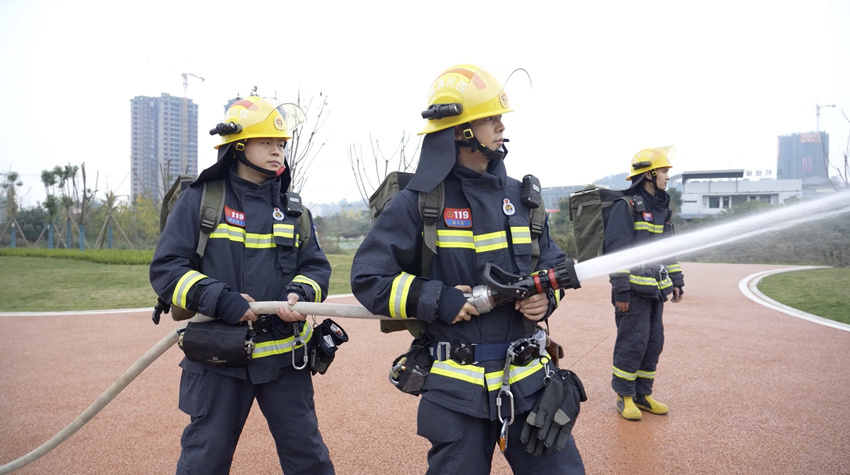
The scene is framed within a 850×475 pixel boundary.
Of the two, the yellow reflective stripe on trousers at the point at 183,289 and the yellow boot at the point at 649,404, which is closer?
the yellow reflective stripe on trousers at the point at 183,289

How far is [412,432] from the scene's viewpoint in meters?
4.61

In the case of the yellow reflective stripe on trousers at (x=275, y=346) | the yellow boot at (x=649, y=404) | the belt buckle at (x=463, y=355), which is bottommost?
the yellow boot at (x=649, y=404)

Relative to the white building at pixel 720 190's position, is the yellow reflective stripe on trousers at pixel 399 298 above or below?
below

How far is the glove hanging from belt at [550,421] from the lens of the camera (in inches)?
88.5

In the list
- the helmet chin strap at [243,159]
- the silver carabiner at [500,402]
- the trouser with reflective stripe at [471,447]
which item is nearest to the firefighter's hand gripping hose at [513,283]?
the silver carabiner at [500,402]

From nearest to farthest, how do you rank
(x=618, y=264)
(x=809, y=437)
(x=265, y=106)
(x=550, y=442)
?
(x=550, y=442) < (x=618, y=264) < (x=265, y=106) < (x=809, y=437)

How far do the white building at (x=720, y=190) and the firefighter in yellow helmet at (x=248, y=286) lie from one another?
44453 millimetres

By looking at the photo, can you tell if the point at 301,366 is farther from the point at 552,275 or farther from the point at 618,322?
the point at 618,322

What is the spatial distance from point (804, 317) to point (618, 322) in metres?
6.89

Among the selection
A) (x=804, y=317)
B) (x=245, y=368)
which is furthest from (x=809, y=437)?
(x=804, y=317)

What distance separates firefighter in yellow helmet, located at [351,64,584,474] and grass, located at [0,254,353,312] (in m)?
10.3

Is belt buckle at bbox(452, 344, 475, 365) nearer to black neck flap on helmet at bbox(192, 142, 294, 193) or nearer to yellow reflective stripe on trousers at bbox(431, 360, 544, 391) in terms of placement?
yellow reflective stripe on trousers at bbox(431, 360, 544, 391)

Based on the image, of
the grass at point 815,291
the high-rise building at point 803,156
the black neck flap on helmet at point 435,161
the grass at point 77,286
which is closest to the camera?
the black neck flap on helmet at point 435,161

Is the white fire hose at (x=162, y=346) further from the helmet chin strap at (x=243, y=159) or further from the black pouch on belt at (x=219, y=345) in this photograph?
the helmet chin strap at (x=243, y=159)
